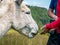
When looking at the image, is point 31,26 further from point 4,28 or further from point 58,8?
point 58,8

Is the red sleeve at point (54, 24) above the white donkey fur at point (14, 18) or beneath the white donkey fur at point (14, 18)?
above

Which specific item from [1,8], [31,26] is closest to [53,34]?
[31,26]

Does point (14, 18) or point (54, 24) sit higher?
point (54, 24)

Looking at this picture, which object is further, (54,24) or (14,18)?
(14,18)

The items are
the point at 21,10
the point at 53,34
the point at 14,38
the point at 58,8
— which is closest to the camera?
the point at 58,8

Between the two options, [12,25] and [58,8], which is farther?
[12,25]

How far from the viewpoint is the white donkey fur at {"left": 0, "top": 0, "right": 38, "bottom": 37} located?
16.3 feet

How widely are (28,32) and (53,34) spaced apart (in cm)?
45

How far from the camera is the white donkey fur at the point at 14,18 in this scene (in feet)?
16.3

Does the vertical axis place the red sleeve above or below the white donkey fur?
above

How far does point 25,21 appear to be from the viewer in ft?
16.5

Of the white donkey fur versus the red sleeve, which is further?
the white donkey fur

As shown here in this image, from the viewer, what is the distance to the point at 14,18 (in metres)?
4.98

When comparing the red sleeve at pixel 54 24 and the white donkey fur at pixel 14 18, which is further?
the white donkey fur at pixel 14 18
